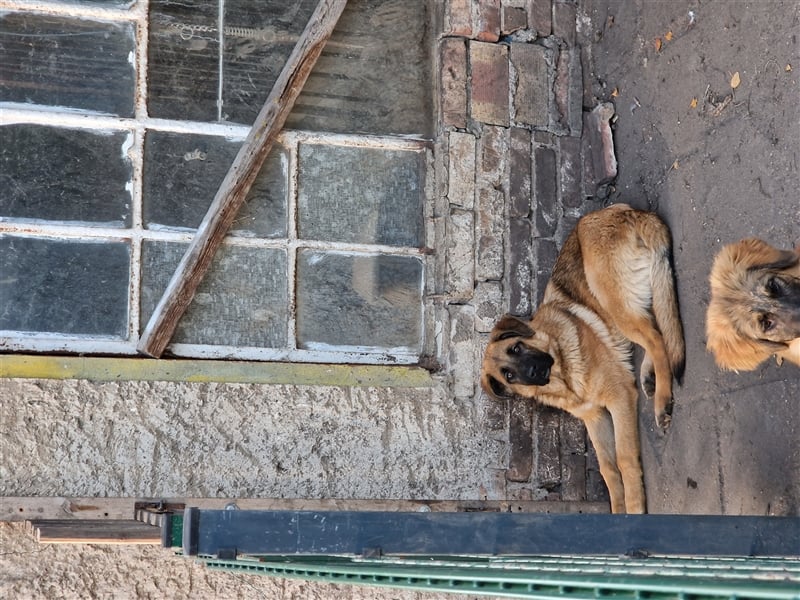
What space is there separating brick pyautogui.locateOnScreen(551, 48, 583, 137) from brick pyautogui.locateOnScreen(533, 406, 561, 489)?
1808mm

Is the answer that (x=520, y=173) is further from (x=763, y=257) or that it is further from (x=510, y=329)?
(x=763, y=257)

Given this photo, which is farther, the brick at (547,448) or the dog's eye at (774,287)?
the brick at (547,448)

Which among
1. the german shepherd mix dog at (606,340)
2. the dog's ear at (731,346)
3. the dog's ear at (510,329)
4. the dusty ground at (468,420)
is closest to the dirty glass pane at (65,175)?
the dusty ground at (468,420)

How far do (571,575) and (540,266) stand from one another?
10.7ft

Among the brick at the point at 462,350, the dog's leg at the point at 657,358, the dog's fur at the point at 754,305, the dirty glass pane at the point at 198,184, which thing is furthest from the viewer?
the brick at the point at 462,350

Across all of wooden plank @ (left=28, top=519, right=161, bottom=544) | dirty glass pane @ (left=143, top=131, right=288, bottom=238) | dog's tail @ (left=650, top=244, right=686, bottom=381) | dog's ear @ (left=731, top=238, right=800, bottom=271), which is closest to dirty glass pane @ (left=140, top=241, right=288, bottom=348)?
dirty glass pane @ (left=143, top=131, right=288, bottom=238)

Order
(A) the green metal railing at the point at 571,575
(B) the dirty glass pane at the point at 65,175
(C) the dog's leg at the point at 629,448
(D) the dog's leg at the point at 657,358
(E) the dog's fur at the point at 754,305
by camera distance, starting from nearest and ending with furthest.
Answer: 1. (A) the green metal railing at the point at 571,575
2. (E) the dog's fur at the point at 754,305
3. (D) the dog's leg at the point at 657,358
4. (B) the dirty glass pane at the point at 65,175
5. (C) the dog's leg at the point at 629,448

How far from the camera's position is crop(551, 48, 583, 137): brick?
559cm

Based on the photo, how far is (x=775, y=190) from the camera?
4.05 meters

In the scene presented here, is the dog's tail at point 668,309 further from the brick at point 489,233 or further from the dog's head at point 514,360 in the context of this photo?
the brick at point 489,233

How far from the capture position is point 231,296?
5.07 metres

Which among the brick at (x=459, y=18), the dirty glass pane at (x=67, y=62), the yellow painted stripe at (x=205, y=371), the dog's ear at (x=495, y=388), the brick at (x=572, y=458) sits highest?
the brick at (x=459, y=18)

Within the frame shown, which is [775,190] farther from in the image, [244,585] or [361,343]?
[244,585]

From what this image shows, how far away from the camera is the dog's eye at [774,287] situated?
11.2 ft
